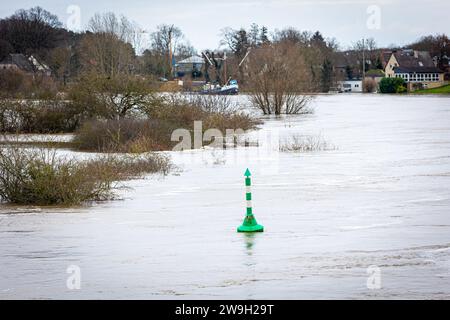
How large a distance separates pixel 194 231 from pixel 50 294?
604cm

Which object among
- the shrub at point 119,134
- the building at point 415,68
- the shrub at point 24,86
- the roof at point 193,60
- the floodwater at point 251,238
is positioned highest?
the roof at point 193,60

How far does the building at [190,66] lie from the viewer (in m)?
160

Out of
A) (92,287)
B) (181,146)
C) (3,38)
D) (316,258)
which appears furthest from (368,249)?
(3,38)

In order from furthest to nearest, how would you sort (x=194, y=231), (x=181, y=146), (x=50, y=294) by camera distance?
(x=181, y=146) < (x=194, y=231) < (x=50, y=294)

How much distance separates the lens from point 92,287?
515 inches

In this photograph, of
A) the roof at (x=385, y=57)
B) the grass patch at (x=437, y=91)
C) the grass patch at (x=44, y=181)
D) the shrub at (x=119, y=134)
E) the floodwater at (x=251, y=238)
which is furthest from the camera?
the roof at (x=385, y=57)

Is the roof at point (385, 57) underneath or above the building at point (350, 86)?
above

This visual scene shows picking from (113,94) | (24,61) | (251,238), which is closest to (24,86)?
(113,94)

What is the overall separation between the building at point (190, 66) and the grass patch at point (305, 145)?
4483 inches

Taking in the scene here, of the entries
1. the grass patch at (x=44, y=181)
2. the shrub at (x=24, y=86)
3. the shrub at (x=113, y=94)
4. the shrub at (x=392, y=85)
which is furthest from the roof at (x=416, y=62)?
the grass patch at (x=44, y=181)

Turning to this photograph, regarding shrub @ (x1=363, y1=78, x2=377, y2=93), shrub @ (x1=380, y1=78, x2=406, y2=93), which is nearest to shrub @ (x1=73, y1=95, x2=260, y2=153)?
shrub @ (x1=380, y1=78, x2=406, y2=93)

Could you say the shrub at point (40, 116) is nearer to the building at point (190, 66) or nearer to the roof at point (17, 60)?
the roof at point (17, 60)

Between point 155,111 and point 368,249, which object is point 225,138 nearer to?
point 155,111

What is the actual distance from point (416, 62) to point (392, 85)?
878 inches
